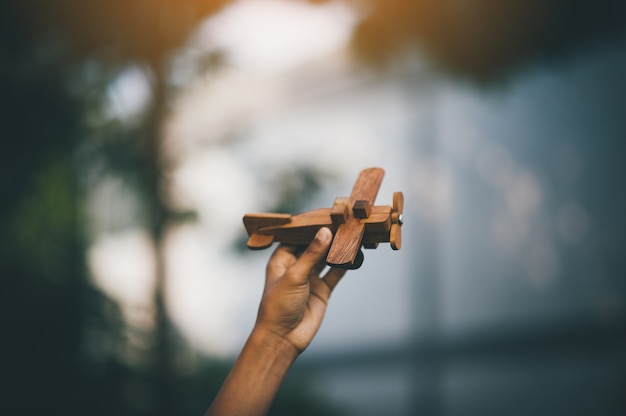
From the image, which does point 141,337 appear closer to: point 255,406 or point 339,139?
point 339,139

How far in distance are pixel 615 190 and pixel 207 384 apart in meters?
2.74

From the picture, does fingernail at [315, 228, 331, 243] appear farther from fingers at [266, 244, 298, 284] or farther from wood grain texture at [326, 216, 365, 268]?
fingers at [266, 244, 298, 284]

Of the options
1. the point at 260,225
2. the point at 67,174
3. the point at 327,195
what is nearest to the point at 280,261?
the point at 260,225

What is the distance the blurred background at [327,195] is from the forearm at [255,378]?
7.10 ft

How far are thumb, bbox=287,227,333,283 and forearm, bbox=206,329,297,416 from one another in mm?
139

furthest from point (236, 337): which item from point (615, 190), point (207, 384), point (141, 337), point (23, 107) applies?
point (615, 190)

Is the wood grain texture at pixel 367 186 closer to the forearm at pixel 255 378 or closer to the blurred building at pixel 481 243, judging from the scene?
the forearm at pixel 255 378

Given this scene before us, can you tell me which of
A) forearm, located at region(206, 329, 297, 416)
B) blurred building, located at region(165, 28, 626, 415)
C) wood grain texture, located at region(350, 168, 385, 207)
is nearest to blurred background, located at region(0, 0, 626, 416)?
blurred building, located at region(165, 28, 626, 415)

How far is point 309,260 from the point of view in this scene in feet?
3.57

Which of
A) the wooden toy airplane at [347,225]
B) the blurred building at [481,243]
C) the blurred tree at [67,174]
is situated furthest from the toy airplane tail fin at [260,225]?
the blurred tree at [67,174]

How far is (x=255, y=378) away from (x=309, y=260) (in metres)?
0.26

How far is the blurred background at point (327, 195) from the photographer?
9.95ft

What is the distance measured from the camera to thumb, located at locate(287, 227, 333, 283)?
3.55 feet

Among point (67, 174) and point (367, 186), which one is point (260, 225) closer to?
point (367, 186)
